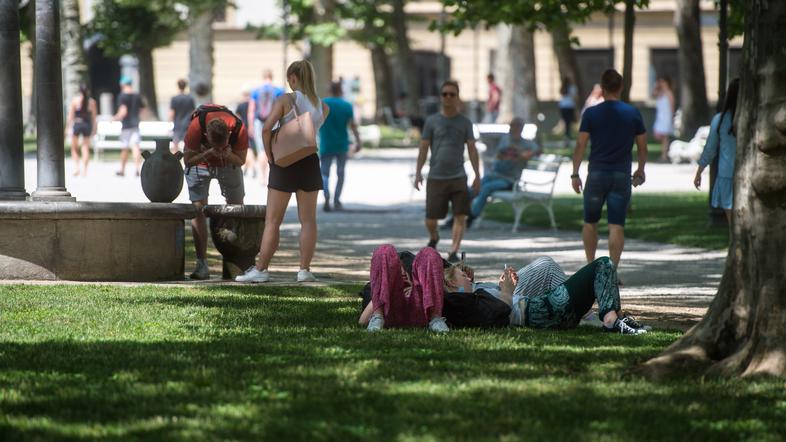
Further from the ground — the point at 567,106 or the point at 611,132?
the point at 611,132

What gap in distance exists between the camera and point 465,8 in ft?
65.9

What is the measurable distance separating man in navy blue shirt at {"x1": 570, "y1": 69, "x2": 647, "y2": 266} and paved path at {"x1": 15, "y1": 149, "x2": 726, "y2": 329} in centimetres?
65

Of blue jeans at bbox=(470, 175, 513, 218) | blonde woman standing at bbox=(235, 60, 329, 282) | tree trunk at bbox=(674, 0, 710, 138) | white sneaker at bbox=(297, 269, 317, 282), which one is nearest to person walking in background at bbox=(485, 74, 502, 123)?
tree trunk at bbox=(674, 0, 710, 138)

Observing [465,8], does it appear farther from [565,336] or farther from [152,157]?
[565,336]

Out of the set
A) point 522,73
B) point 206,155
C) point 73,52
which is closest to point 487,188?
point 206,155

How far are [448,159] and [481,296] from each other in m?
5.77

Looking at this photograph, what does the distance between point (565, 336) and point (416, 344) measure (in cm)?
101

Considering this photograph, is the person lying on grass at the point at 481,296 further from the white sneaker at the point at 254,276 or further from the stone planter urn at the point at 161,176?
the stone planter urn at the point at 161,176

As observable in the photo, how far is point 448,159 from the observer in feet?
47.7

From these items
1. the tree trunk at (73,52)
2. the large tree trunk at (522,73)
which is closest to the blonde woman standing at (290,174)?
the large tree trunk at (522,73)

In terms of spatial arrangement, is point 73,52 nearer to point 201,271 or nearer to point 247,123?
point 247,123

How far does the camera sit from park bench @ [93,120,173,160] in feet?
95.2

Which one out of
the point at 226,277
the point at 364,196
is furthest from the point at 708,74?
the point at 226,277

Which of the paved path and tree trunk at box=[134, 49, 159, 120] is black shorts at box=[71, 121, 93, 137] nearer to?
the paved path
